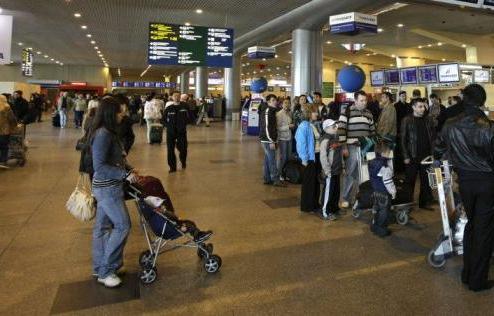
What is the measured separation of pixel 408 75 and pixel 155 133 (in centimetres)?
794

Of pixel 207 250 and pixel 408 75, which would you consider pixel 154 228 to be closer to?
pixel 207 250

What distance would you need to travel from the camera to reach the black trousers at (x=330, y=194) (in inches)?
228

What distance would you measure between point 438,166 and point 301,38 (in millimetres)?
11730

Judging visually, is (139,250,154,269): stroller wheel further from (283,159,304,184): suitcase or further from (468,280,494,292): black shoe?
(283,159,304,184): suitcase

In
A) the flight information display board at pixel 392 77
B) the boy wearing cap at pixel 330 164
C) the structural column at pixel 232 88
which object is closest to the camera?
the boy wearing cap at pixel 330 164

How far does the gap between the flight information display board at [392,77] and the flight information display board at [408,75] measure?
18 centimetres

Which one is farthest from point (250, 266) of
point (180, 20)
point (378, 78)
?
point (180, 20)

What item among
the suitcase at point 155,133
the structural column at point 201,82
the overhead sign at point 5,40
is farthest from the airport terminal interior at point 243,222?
the structural column at point 201,82

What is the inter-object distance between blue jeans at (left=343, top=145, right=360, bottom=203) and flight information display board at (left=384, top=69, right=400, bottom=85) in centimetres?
644

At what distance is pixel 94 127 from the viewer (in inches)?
134

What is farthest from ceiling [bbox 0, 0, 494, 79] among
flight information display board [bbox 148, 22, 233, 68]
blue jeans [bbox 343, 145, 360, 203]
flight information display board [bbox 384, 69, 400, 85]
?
blue jeans [bbox 343, 145, 360, 203]

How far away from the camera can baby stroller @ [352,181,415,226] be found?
5.52m

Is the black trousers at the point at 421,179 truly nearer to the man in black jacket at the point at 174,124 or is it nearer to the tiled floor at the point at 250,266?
the tiled floor at the point at 250,266

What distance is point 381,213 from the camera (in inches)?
200
